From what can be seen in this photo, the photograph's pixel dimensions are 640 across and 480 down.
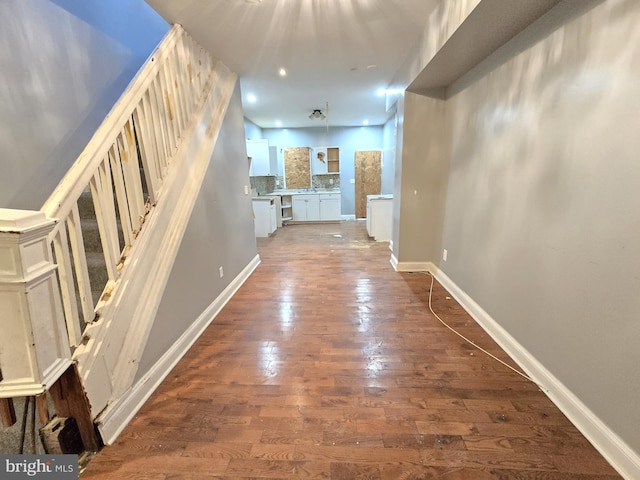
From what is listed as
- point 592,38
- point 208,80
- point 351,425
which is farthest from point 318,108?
point 351,425

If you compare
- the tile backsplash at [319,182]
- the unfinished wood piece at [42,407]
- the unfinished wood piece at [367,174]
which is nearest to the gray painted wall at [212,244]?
the unfinished wood piece at [42,407]

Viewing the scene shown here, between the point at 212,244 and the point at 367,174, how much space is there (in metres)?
6.03

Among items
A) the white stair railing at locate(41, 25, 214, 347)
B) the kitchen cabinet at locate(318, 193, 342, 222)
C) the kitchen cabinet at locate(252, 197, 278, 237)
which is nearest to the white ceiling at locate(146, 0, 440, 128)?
the white stair railing at locate(41, 25, 214, 347)

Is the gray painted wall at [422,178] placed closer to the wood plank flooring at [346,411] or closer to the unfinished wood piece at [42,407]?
the wood plank flooring at [346,411]

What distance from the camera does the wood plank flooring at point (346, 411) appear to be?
127 centimetres

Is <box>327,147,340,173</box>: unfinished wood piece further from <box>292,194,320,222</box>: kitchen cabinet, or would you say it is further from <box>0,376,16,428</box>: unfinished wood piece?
<box>0,376,16,428</box>: unfinished wood piece

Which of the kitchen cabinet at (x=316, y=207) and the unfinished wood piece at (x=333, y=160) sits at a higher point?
the unfinished wood piece at (x=333, y=160)

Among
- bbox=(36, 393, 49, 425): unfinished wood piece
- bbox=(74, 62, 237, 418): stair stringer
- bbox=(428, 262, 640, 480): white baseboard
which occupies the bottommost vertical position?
bbox=(428, 262, 640, 480): white baseboard

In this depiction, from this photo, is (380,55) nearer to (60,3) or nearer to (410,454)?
(60,3)

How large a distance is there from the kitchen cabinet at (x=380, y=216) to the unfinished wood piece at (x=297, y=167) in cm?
322

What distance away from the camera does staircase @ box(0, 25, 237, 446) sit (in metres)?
1.08

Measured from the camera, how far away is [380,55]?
296cm

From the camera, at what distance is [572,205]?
4.84 feet

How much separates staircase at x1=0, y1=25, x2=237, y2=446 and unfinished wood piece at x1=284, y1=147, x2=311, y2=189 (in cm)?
536
